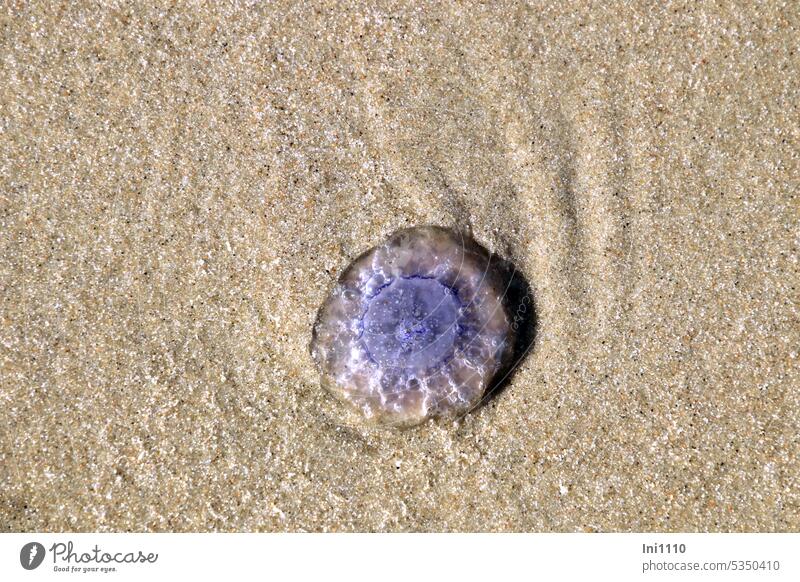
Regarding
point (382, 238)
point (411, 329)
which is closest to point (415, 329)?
point (411, 329)

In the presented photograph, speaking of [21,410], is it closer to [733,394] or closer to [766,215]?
[733,394]

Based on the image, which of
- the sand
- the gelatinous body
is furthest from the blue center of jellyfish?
the sand

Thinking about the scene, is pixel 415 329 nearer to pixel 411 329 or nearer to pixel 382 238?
pixel 411 329

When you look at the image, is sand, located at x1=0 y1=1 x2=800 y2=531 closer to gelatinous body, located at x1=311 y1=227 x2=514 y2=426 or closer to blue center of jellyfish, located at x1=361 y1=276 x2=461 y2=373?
gelatinous body, located at x1=311 y1=227 x2=514 y2=426

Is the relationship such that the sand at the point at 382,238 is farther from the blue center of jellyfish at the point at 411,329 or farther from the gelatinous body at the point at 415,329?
the blue center of jellyfish at the point at 411,329

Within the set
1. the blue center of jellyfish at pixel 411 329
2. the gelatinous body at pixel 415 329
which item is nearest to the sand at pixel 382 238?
the gelatinous body at pixel 415 329

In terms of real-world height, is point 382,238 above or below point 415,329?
above
